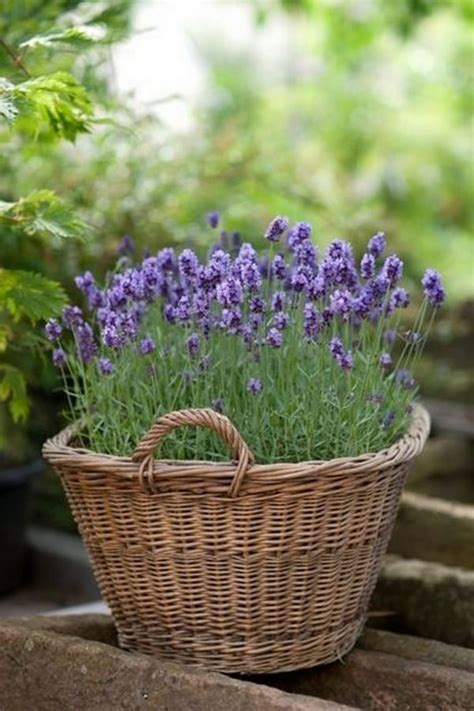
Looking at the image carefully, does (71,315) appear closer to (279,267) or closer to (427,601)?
(279,267)

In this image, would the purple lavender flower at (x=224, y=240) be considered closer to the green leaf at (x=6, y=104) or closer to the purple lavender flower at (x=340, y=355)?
the purple lavender flower at (x=340, y=355)

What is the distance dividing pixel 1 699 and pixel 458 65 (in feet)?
20.5

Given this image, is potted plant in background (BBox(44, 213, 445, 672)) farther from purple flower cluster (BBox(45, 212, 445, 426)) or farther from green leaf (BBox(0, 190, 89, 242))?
green leaf (BBox(0, 190, 89, 242))

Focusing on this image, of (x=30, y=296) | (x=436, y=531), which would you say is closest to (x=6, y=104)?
(x=30, y=296)

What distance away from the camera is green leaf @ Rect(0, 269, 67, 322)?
2602mm

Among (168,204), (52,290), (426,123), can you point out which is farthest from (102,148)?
(426,123)

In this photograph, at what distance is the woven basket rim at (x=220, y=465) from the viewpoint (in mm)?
2348

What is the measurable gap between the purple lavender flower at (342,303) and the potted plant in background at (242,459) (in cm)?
1

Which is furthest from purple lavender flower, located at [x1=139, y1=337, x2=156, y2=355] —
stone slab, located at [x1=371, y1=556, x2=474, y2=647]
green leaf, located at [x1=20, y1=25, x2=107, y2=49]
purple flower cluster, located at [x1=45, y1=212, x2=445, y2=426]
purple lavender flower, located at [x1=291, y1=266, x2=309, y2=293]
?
stone slab, located at [x1=371, y1=556, x2=474, y2=647]

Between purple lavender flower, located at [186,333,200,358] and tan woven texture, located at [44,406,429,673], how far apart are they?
0.20 m

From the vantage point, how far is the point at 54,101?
2574 mm

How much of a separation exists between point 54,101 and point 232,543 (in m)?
1.00

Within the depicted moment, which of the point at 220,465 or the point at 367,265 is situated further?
the point at 367,265

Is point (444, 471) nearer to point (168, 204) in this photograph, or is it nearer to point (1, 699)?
point (168, 204)
